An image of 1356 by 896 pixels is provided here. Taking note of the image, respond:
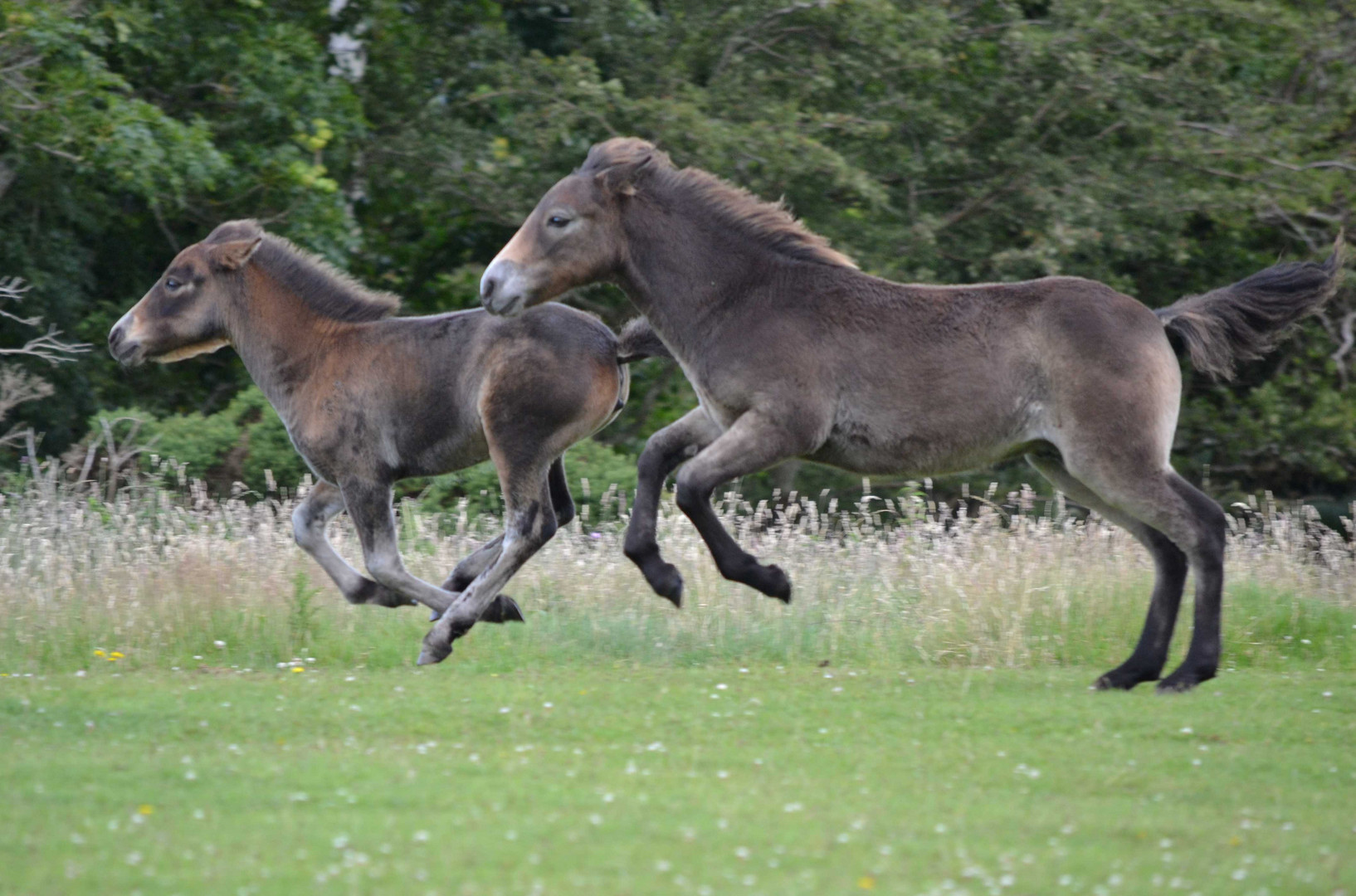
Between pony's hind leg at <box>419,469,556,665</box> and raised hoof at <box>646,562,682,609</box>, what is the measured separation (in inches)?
37.5

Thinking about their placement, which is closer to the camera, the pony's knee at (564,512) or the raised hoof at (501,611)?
the raised hoof at (501,611)

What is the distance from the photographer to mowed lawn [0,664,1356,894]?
4910 mm

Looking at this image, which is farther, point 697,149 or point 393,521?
point 697,149

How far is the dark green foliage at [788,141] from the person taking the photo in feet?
57.2

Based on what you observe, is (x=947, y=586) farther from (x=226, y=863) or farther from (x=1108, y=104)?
(x=1108, y=104)

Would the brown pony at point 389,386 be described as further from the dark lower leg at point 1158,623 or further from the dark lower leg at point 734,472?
the dark lower leg at point 1158,623

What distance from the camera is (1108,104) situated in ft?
63.0

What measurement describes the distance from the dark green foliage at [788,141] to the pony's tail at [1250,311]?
8.68 m

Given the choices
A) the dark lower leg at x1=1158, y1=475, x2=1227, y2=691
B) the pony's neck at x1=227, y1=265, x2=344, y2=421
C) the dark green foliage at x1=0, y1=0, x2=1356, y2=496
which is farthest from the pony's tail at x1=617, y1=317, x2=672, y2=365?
the dark green foliage at x1=0, y1=0, x2=1356, y2=496

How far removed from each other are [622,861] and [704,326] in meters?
3.74

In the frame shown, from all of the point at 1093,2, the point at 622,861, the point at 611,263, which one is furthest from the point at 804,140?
the point at 622,861

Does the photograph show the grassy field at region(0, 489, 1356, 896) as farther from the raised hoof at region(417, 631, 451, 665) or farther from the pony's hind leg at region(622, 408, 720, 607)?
the pony's hind leg at region(622, 408, 720, 607)

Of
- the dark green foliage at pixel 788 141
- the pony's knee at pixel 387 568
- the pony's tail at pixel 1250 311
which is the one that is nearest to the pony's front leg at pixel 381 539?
the pony's knee at pixel 387 568

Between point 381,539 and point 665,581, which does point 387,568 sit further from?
point 665,581
